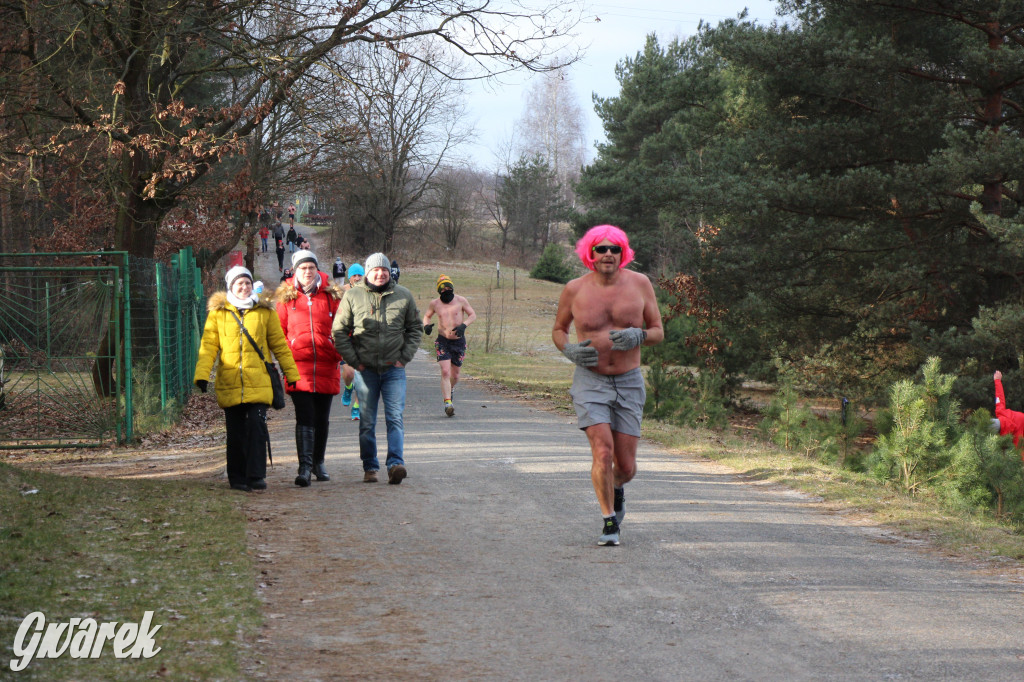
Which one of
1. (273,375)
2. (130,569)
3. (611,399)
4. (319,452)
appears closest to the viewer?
(130,569)

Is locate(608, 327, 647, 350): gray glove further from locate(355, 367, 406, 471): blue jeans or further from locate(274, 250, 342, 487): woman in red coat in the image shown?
locate(274, 250, 342, 487): woman in red coat

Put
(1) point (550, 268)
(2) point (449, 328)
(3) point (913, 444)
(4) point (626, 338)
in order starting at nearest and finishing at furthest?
(4) point (626, 338) → (3) point (913, 444) → (2) point (449, 328) → (1) point (550, 268)

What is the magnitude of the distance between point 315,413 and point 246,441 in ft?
2.31

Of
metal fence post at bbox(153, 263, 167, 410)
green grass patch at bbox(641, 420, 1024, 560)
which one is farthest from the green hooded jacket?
metal fence post at bbox(153, 263, 167, 410)

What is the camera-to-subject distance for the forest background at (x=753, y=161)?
606 inches

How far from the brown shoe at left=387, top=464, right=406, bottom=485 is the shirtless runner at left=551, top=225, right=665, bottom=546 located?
2783 millimetres

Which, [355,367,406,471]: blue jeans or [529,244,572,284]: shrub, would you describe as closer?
[355,367,406,471]: blue jeans

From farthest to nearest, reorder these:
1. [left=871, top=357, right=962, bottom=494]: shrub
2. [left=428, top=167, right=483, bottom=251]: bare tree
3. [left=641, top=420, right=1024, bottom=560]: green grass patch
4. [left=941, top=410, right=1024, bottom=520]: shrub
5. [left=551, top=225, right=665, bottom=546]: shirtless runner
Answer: [left=428, top=167, right=483, bottom=251]: bare tree < [left=871, top=357, right=962, bottom=494]: shrub < [left=941, top=410, right=1024, bottom=520]: shrub < [left=641, top=420, right=1024, bottom=560]: green grass patch < [left=551, top=225, right=665, bottom=546]: shirtless runner

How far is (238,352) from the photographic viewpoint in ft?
29.6

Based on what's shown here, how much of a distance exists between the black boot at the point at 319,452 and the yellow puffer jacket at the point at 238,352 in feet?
2.87

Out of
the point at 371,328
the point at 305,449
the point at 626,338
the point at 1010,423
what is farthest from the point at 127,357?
the point at 1010,423

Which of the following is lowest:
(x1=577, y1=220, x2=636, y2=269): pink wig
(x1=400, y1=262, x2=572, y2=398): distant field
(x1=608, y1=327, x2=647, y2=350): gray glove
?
(x1=400, y1=262, x2=572, y2=398): distant field

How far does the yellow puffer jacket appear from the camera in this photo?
9.03 m

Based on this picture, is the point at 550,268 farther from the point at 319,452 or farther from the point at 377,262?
the point at 377,262
